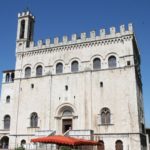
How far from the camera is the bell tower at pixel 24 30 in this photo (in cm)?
3660

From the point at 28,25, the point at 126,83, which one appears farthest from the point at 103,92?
the point at 28,25

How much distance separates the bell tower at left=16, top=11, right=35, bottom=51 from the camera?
36600 mm

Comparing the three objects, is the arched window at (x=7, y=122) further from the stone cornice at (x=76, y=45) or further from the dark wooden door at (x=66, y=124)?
the dark wooden door at (x=66, y=124)

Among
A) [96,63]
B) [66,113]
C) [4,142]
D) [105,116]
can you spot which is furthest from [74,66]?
[4,142]

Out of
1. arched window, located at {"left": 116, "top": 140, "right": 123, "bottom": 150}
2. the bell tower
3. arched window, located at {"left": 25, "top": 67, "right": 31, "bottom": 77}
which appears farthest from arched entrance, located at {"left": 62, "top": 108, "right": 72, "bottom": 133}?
the bell tower

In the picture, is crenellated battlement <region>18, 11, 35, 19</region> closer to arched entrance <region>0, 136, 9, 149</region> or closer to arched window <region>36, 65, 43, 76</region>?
arched window <region>36, 65, 43, 76</region>

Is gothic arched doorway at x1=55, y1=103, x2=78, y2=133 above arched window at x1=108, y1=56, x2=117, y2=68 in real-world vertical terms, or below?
below

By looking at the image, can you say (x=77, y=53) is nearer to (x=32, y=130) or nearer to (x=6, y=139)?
(x=32, y=130)

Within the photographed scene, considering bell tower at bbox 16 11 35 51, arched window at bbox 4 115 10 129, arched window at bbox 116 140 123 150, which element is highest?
bell tower at bbox 16 11 35 51

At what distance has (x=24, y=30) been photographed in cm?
3731

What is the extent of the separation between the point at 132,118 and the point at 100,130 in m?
3.87

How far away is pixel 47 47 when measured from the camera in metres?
34.6

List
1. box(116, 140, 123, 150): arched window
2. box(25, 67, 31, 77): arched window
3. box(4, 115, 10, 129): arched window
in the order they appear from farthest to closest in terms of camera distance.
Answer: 1. box(4, 115, 10, 129): arched window
2. box(25, 67, 31, 77): arched window
3. box(116, 140, 123, 150): arched window

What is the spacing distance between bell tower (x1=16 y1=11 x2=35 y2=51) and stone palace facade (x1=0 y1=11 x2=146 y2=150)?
8.6 inches
